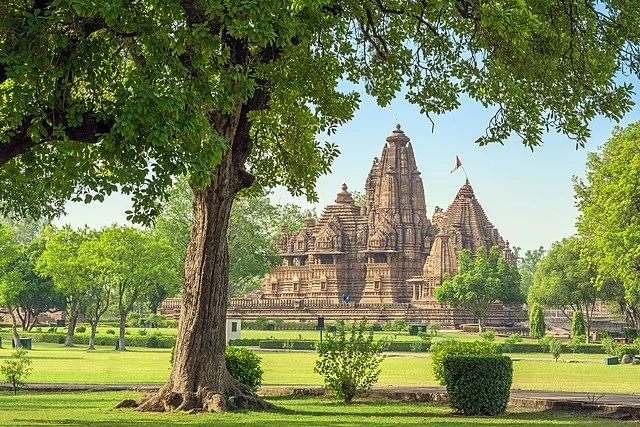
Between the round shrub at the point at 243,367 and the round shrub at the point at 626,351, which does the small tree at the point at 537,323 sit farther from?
the round shrub at the point at 243,367

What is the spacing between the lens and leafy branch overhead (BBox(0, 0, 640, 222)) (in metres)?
11.6

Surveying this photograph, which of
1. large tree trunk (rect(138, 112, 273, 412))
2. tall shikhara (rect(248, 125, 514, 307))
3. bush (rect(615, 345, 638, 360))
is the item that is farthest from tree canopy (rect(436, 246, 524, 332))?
large tree trunk (rect(138, 112, 273, 412))

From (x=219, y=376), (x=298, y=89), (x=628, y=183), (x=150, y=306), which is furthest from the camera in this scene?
(x=150, y=306)

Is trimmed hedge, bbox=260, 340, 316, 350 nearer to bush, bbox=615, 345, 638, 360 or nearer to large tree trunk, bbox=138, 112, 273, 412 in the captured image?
bush, bbox=615, 345, 638, 360

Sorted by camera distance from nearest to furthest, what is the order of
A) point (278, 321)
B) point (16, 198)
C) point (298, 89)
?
1. point (298, 89)
2. point (16, 198)
3. point (278, 321)

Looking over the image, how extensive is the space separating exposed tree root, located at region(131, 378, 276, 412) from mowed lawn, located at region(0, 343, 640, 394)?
9.34m

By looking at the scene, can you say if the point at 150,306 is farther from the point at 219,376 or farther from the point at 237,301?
the point at 219,376

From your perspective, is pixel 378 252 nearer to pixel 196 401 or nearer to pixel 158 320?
pixel 158 320

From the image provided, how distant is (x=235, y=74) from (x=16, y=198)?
8986mm

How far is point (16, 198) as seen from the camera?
20.4 meters

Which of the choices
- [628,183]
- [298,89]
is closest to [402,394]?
[298,89]

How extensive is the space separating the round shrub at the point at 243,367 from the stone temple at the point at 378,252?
60.1m

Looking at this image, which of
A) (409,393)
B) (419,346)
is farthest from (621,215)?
(409,393)

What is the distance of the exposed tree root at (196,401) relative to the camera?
16.8 metres
